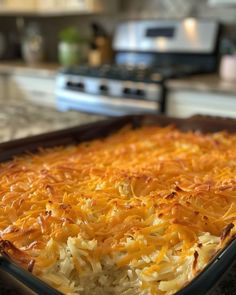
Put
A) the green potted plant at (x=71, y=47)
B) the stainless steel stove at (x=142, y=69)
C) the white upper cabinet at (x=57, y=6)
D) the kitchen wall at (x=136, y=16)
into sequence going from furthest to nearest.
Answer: the green potted plant at (x=71, y=47) < the white upper cabinet at (x=57, y=6) < the kitchen wall at (x=136, y=16) < the stainless steel stove at (x=142, y=69)

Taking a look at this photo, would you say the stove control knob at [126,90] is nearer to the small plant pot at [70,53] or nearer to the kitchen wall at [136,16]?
the kitchen wall at [136,16]

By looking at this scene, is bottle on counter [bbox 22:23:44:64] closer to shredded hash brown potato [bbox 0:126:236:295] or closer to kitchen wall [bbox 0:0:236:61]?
kitchen wall [bbox 0:0:236:61]

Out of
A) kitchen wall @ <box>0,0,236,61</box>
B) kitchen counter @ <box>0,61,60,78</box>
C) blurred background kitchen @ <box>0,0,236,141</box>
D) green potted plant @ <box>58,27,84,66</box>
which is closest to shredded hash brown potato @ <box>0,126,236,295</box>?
blurred background kitchen @ <box>0,0,236,141</box>

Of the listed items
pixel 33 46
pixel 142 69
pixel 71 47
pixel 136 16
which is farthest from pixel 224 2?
pixel 33 46

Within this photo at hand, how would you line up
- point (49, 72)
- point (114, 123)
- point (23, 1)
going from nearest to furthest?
point (114, 123) → point (49, 72) → point (23, 1)

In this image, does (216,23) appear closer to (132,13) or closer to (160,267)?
(132,13)

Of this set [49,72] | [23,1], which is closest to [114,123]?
[49,72]

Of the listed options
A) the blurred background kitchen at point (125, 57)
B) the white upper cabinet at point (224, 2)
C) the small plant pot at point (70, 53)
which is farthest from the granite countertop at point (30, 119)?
the small plant pot at point (70, 53)
